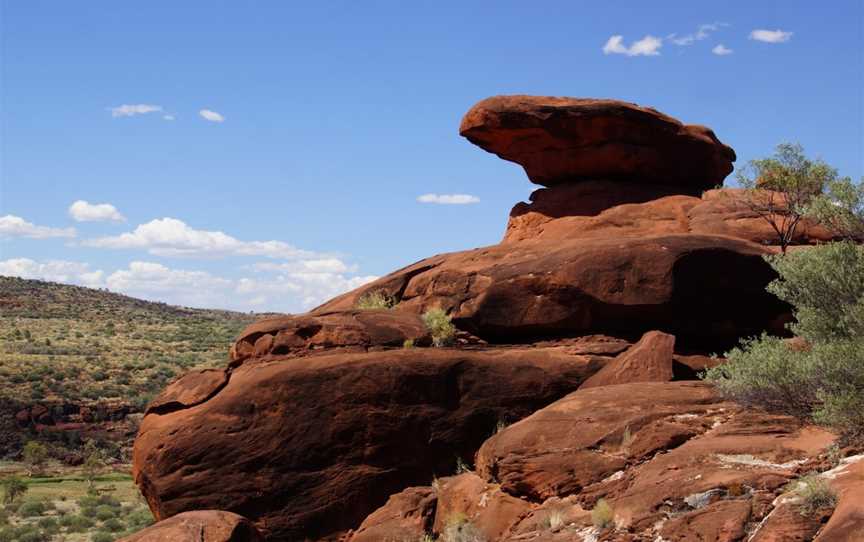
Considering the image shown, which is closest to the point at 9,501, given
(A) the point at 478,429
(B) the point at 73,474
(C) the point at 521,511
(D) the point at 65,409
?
(B) the point at 73,474

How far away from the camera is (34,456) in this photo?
1777 inches

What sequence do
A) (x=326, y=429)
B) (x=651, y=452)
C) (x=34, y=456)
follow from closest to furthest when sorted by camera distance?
(x=651, y=452) → (x=326, y=429) → (x=34, y=456)

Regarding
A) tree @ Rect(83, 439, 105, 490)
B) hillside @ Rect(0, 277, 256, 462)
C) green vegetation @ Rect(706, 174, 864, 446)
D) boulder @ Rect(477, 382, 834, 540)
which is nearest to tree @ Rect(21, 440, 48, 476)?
hillside @ Rect(0, 277, 256, 462)

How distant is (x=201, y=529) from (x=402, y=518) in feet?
10.8

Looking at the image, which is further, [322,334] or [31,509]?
[31,509]

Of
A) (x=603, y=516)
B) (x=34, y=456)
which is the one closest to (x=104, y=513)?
(x=34, y=456)

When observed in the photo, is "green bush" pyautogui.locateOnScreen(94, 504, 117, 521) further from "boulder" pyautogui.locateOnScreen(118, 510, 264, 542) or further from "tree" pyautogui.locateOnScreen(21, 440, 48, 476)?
"boulder" pyautogui.locateOnScreen(118, 510, 264, 542)

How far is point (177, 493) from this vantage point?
16375mm

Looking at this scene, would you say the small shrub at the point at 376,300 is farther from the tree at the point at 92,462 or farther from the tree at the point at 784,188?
the tree at the point at 92,462

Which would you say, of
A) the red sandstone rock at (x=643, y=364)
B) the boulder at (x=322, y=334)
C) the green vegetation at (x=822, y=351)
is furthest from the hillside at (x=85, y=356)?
the green vegetation at (x=822, y=351)

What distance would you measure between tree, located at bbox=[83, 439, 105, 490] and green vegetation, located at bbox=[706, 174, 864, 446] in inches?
1417

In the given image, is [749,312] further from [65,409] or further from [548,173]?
[65,409]

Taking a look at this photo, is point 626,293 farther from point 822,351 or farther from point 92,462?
point 92,462

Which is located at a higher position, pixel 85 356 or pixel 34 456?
pixel 85 356
